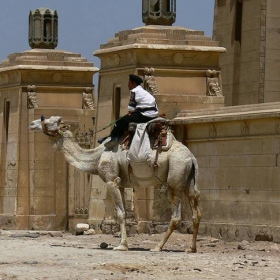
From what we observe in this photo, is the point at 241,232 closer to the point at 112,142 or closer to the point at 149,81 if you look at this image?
the point at 112,142

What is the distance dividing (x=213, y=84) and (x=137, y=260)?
28.8 feet

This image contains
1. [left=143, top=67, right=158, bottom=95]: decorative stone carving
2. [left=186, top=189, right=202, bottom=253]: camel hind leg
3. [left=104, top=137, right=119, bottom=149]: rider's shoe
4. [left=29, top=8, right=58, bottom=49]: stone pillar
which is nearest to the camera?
[left=186, top=189, right=202, bottom=253]: camel hind leg

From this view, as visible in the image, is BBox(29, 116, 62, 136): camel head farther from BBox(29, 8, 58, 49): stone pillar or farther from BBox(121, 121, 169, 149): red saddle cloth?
BBox(29, 8, 58, 49): stone pillar

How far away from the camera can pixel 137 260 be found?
64.4 ft

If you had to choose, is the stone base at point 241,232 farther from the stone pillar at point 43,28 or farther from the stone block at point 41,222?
the stone pillar at point 43,28

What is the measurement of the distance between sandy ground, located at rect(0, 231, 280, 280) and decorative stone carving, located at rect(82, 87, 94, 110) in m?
9.77

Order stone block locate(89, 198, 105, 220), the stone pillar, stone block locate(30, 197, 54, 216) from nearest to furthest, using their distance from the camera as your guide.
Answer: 1. stone block locate(89, 198, 105, 220)
2. stone block locate(30, 197, 54, 216)
3. the stone pillar

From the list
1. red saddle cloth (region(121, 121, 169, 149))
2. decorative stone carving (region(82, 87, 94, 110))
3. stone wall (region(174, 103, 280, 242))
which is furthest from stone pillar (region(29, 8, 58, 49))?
red saddle cloth (region(121, 121, 169, 149))

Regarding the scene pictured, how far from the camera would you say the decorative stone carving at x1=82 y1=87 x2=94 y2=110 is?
34125 mm

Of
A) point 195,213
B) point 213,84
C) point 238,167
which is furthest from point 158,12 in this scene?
point 195,213

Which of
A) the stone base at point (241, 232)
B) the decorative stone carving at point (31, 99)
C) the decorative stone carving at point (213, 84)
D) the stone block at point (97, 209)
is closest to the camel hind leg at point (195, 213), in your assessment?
the stone base at point (241, 232)

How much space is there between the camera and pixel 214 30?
33.5 metres

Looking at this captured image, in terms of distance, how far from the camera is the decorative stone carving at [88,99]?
34.1 meters

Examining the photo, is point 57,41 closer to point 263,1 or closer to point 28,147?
point 28,147
